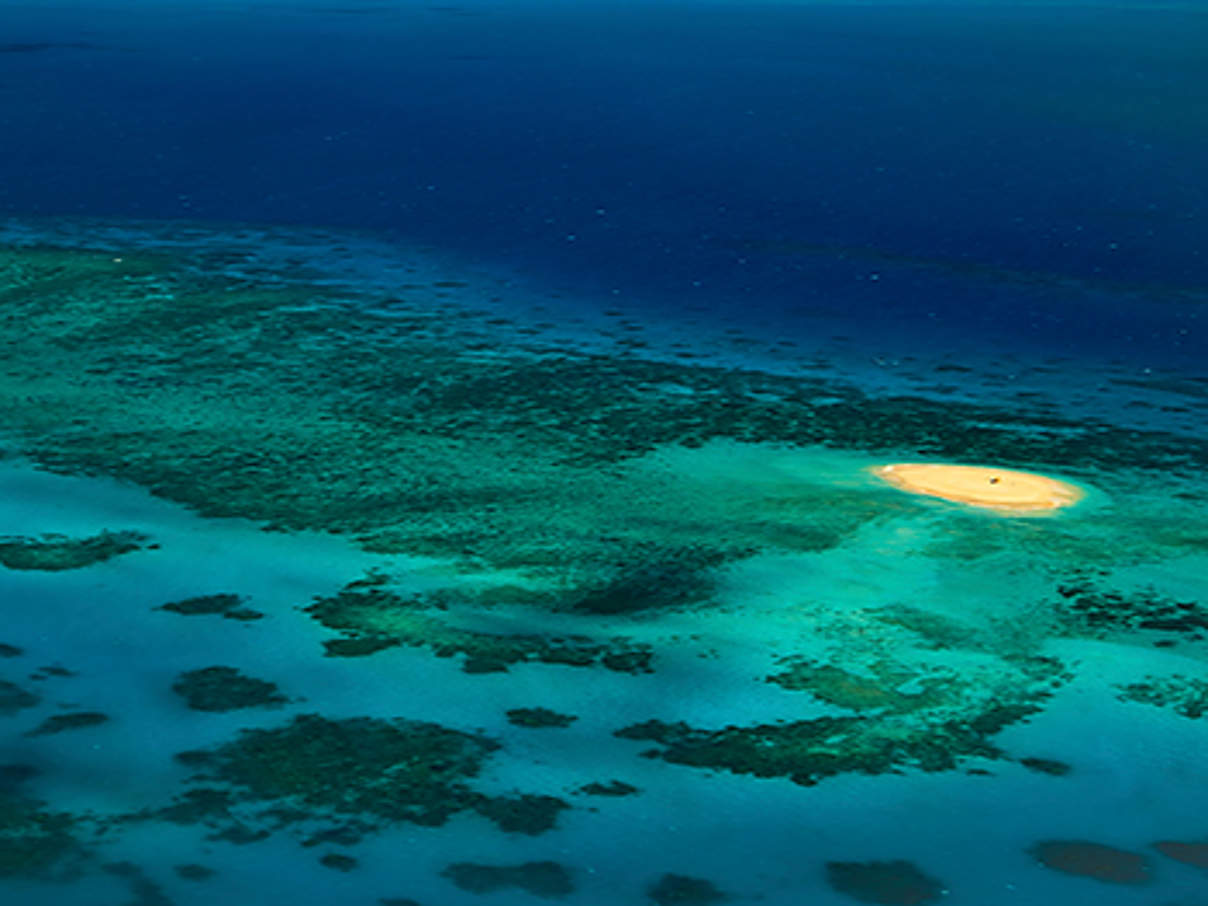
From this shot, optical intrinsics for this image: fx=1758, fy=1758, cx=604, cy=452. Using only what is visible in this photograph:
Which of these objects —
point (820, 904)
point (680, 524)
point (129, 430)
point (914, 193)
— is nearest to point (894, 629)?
point (680, 524)

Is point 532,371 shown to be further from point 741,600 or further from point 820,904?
point 820,904

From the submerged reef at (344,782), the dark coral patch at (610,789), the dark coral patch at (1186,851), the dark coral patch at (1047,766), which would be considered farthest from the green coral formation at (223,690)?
the dark coral patch at (1186,851)

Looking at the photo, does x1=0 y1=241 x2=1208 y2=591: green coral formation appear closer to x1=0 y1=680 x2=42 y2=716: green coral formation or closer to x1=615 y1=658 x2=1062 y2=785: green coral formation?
x1=615 y1=658 x2=1062 y2=785: green coral formation

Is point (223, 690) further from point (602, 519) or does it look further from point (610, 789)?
point (602, 519)

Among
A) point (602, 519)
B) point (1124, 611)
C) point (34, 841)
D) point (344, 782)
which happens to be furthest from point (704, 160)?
point (34, 841)

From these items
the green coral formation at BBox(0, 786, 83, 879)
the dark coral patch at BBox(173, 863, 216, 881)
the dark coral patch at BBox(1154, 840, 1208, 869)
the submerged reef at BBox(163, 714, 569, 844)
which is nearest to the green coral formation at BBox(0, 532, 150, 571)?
the submerged reef at BBox(163, 714, 569, 844)

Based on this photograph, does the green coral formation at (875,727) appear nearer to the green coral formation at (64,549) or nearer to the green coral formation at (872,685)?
the green coral formation at (872,685)

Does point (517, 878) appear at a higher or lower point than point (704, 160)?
lower
